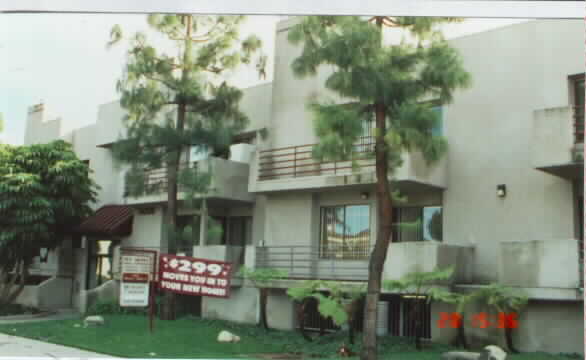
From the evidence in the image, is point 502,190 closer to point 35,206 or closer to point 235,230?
point 235,230

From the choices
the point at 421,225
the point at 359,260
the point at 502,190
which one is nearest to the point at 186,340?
the point at 359,260

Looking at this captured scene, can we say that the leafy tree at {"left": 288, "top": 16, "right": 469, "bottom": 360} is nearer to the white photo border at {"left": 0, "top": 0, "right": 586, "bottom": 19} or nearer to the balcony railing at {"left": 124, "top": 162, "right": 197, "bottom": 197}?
the white photo border at {"left": 0, "top": 0, "right": 586, "bottom": 19}

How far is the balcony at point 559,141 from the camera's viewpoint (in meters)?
11.0

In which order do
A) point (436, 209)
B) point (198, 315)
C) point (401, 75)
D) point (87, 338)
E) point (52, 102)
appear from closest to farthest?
point (401, 75), point (52, 102), point (87, 338), point (436, 209), point (198, 315)

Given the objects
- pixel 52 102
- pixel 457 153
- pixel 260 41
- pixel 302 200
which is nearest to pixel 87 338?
pixel 52 102

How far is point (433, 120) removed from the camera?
10.8m

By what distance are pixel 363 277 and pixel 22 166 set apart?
7706mm

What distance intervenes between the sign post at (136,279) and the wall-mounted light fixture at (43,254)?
6.06m

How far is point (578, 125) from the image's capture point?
11367 millimetres

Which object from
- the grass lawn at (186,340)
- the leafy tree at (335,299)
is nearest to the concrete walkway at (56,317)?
the grass lawn at (186,340)

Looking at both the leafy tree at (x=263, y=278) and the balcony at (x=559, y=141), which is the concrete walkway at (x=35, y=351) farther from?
the balcony at (x=559, y=141)

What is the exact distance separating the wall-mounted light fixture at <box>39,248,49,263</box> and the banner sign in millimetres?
6286

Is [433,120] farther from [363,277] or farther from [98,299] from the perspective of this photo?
[98,299]
